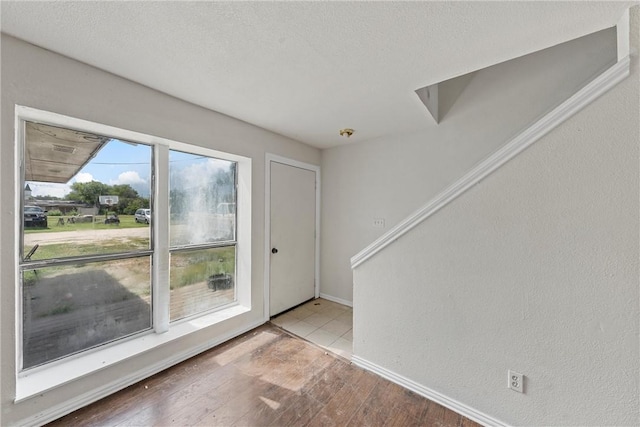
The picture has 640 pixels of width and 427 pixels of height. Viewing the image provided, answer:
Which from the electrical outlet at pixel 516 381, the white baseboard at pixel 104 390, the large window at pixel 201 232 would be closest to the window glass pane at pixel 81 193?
the large window at pixel 201 232

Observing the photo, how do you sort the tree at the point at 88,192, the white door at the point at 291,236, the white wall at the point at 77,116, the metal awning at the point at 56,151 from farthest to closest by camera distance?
the white door at the point at 291,236
the tree at the point at 88,192
the metal awning at the point at 56,151
the white wall at the point at 77,116

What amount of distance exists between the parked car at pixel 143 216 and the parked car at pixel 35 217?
0.51m

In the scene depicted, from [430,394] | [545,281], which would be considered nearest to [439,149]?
[545,281]

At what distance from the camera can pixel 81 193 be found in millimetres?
1740

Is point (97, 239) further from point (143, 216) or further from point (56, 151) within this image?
point (56, 151)

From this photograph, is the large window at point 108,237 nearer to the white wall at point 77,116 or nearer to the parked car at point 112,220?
the parked car at point 112,220

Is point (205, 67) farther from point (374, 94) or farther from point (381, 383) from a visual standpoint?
point (381, 383)

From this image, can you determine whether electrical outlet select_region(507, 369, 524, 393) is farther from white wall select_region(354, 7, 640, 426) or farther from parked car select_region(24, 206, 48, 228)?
parked car select_region(24, 206, 48, 228)

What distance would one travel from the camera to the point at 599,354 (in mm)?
1199

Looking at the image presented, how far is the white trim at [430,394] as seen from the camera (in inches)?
58.7

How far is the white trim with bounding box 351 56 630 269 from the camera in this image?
3.77 feet

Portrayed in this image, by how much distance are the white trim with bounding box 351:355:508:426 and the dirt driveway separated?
87.7 inches

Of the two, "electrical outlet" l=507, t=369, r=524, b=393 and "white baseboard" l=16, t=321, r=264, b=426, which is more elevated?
"electrical outlet" l=507, t=369, r=524, b=393

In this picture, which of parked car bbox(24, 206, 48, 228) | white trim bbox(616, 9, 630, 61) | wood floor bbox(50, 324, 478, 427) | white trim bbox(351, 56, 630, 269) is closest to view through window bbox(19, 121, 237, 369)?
parked car bbox(24, 206, 48, 228)
